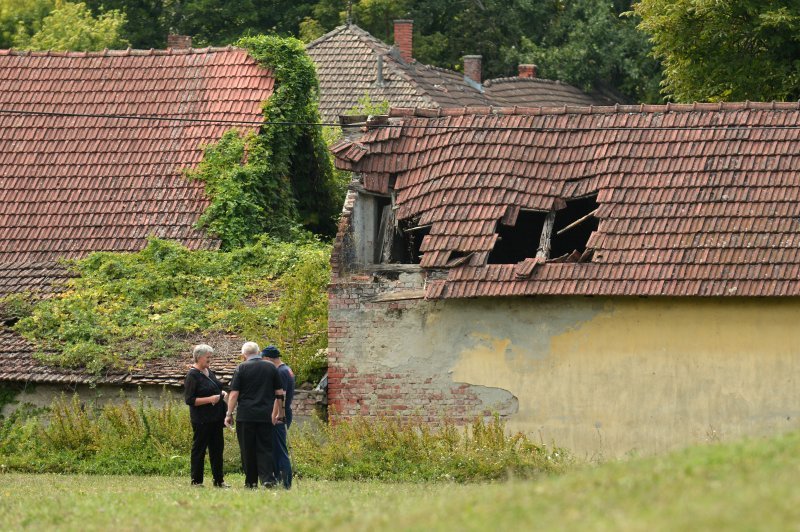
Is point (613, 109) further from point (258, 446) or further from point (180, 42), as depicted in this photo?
point (180, 42)

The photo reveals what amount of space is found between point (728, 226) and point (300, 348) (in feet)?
21.6

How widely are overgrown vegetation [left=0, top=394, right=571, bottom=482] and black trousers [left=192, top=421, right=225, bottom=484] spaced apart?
2.77 meters

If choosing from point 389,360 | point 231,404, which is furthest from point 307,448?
point 231,404

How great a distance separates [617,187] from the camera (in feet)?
71.5

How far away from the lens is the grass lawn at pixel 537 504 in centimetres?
930

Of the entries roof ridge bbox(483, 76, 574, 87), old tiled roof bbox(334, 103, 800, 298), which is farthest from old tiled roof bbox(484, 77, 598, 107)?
old tiled roof bbox(334, 103, 800, 298)

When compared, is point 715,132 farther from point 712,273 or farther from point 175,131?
point 175,131

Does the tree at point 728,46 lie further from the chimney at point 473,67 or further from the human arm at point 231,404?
the human arm at point 231,404

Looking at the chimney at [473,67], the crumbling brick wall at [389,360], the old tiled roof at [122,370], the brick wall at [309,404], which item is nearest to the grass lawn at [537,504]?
the crumbling brick wall at [389,360]

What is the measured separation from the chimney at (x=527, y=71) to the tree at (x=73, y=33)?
12.4 m

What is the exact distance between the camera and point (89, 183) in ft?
93.7

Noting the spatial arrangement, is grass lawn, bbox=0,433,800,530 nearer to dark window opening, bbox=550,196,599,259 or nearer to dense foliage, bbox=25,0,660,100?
dark window opening, bbox=550,196,599,259

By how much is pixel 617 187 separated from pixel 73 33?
27293mm

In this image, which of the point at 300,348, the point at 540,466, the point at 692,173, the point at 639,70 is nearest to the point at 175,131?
the point at 300,348
